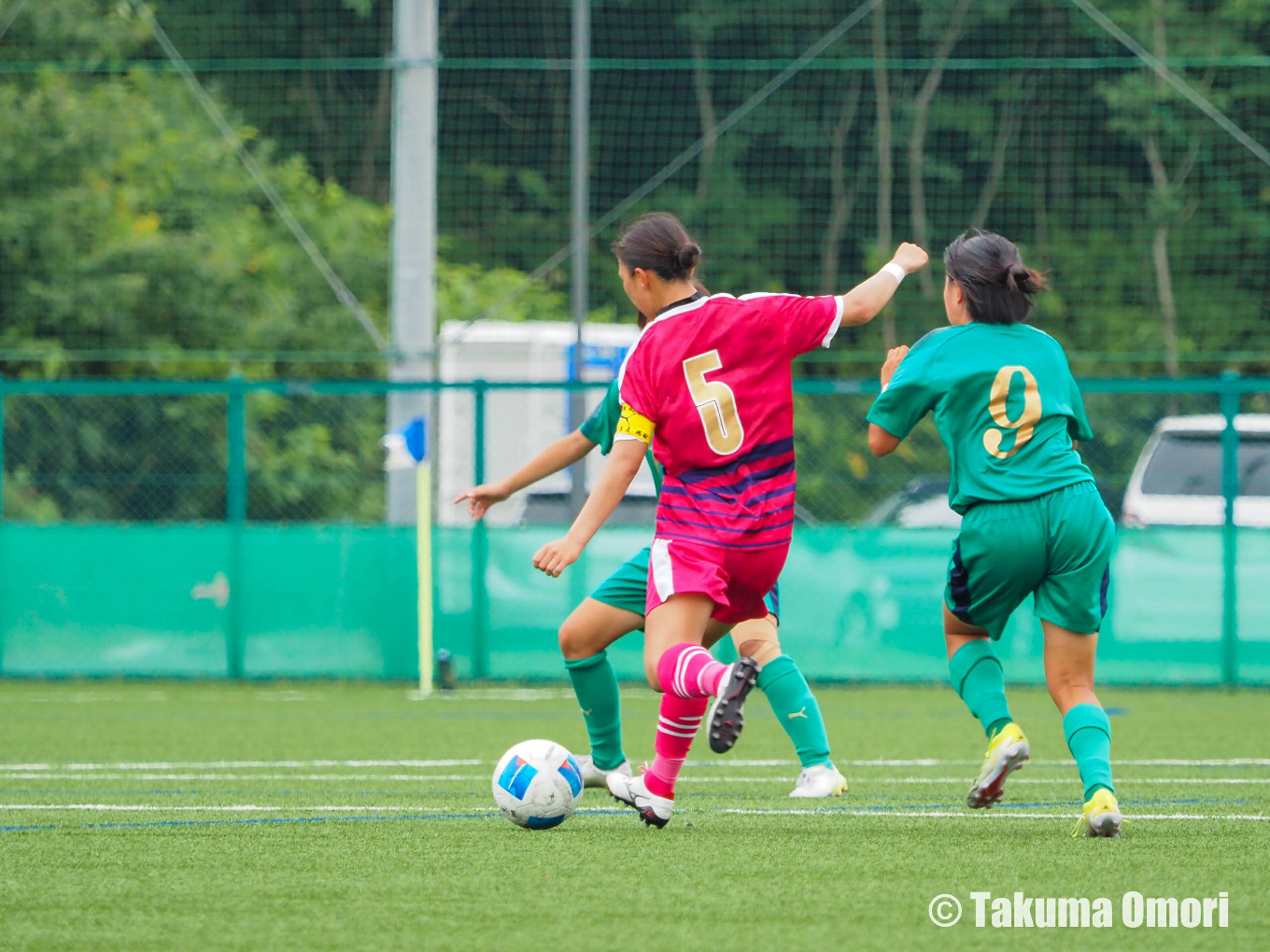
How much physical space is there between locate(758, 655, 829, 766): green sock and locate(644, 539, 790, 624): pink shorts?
872 mm

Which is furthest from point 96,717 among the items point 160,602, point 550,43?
point 550,43

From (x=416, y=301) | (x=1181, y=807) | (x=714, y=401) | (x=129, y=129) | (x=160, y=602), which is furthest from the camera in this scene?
(x=129, y=129)

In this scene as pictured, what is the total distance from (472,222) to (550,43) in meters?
2.83

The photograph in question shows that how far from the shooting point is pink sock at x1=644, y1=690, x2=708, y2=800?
4.88 m

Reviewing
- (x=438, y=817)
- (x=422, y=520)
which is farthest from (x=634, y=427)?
(x=422, y=520)

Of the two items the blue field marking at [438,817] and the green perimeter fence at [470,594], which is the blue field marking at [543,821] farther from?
the green perimeter fence at [470,594]

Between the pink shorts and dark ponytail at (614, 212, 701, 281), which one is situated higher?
dark ponytail at (614, 212, 701, 281)

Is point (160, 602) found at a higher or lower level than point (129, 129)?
lower

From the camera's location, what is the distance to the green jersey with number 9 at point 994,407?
4887 mm

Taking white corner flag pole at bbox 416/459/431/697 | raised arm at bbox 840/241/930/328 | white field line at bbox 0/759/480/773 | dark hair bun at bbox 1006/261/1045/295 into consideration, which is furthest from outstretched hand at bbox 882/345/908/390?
white corner flag pole at bbox 416/459/431/697

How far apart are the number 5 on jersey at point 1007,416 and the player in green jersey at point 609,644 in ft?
3.27

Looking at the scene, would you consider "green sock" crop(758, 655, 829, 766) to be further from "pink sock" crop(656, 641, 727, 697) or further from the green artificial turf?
"pink sock" crop(656, 641, 727, 697)

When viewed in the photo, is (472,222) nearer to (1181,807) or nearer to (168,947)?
(1181,807)

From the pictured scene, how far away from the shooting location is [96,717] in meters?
9.26
